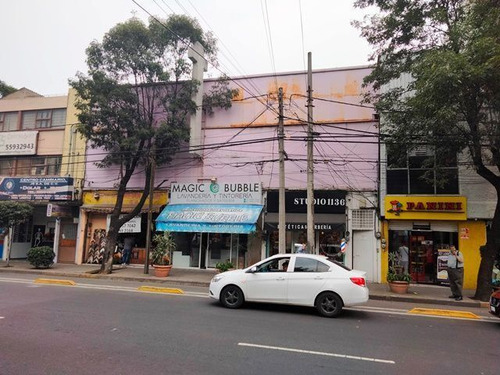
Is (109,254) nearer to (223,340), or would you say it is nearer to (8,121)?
(223,340)

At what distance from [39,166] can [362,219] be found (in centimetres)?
1916

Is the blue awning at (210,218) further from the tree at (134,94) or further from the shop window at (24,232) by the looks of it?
the shop window at (24,232)

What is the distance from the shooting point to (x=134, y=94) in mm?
18516

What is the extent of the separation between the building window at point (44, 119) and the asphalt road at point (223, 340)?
15.5 meters

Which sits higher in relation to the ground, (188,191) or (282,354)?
(188,191)

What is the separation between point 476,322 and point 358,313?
2853 mm

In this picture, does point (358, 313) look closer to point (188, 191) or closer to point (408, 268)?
point (408, 268)

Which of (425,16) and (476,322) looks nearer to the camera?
(476,322)

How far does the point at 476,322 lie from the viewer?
942 centimetres

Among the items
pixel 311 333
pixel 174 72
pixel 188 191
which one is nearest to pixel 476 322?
pixel 311 333

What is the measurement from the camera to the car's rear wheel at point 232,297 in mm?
9702

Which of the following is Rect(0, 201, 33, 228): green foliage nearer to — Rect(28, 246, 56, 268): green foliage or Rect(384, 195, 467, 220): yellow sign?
Rect(28, 246, 56, 268): green foliage

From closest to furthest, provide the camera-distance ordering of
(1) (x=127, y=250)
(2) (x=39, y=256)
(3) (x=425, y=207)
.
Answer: (3) (x=425, y=207) → (2) (x=39, y=256) → (1) (x=127, y=250)

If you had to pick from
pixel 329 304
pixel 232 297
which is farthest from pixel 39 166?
pixel 329 304
